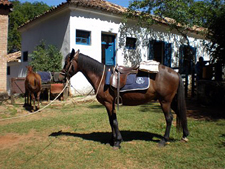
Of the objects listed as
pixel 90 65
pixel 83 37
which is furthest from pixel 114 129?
pixel 83 37

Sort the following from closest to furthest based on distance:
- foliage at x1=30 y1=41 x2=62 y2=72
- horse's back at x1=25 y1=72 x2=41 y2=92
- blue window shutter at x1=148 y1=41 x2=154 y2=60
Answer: horse's back at x1=25 y1=72 x2=41 y2=92
foliage at x1=30 y1=41 x2=62 y2=72
blue window shutter at x1=148 y1=41 x2=154 y2=60

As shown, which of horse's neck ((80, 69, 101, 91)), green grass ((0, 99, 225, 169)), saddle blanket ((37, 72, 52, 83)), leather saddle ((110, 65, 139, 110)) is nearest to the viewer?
green grass ((0, 99, 225, 169))

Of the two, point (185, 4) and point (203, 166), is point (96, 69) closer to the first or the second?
point (203, 166)

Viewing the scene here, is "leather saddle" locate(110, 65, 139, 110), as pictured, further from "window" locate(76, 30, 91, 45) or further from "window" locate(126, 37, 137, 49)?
"window" locate(126, 37, 137, 49)

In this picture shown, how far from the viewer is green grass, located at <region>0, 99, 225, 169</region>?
3.51 metres

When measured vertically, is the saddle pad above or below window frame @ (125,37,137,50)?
below

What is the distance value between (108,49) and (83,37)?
180 cm

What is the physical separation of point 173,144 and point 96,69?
2333mm

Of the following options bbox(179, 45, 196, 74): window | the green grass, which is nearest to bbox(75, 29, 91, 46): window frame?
the green grass

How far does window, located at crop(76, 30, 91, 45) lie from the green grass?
5.46m

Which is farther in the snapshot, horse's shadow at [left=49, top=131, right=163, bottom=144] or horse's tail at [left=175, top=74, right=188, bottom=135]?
horse's shadow at [left=49, top=131, right=163, bottom=144]

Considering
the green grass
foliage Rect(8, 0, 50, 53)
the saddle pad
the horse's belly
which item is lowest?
the green grass

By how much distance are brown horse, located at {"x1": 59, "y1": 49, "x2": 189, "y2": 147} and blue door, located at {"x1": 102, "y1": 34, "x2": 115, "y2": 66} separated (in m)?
7.63

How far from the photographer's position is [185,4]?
10742 millimetres
